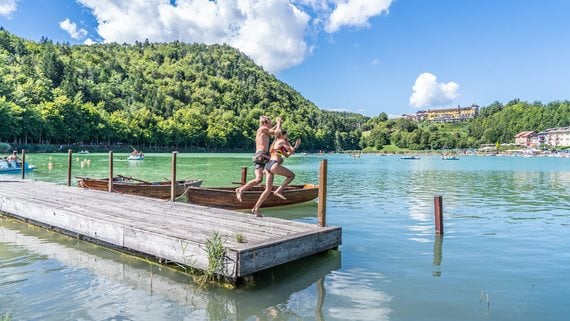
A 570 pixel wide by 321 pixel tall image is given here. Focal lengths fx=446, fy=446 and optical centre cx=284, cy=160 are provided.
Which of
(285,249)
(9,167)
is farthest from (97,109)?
(285,249)

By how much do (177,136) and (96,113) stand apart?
31.3 m

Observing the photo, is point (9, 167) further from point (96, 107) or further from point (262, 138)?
point (96, 107)

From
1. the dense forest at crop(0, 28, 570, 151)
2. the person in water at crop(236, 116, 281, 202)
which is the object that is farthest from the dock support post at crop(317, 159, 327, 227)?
the dense forest at crop(0, 28, 570, 151)

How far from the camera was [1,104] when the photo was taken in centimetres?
8425

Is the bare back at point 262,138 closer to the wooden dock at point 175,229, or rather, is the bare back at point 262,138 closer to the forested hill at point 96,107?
the wooden dock at point 175,229

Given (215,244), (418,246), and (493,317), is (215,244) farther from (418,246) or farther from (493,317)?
(418,246)

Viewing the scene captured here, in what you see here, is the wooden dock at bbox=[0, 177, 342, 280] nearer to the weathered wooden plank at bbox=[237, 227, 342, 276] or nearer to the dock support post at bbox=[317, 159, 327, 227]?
the weathered wooden plank at bbox=[237, 227, 342, 276]

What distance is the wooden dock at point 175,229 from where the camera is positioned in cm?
783

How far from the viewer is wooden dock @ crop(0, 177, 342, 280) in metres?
7.83

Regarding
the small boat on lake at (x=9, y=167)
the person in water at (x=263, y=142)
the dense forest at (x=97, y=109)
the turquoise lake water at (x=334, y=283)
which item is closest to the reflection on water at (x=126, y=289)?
the turquoise lake water at (x=334, y=283)

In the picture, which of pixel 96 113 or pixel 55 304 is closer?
pixel 55 304

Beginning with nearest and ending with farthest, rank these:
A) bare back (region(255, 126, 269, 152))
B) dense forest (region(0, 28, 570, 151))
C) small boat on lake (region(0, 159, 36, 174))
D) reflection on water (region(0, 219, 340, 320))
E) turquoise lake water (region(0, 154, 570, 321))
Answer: reflection on water (region(0, 219, 340, 320)) → turquoise lake water (region(0, 154, 570, 321)) → bare back (region(255, 126, 269, 152)) → small boat on lake (region(0, 159, 36, 174)) → dense forest (region(0, 28, 570, 151))

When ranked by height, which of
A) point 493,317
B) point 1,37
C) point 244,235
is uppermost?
point 1,37

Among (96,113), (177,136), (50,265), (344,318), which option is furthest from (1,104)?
(344,318)
